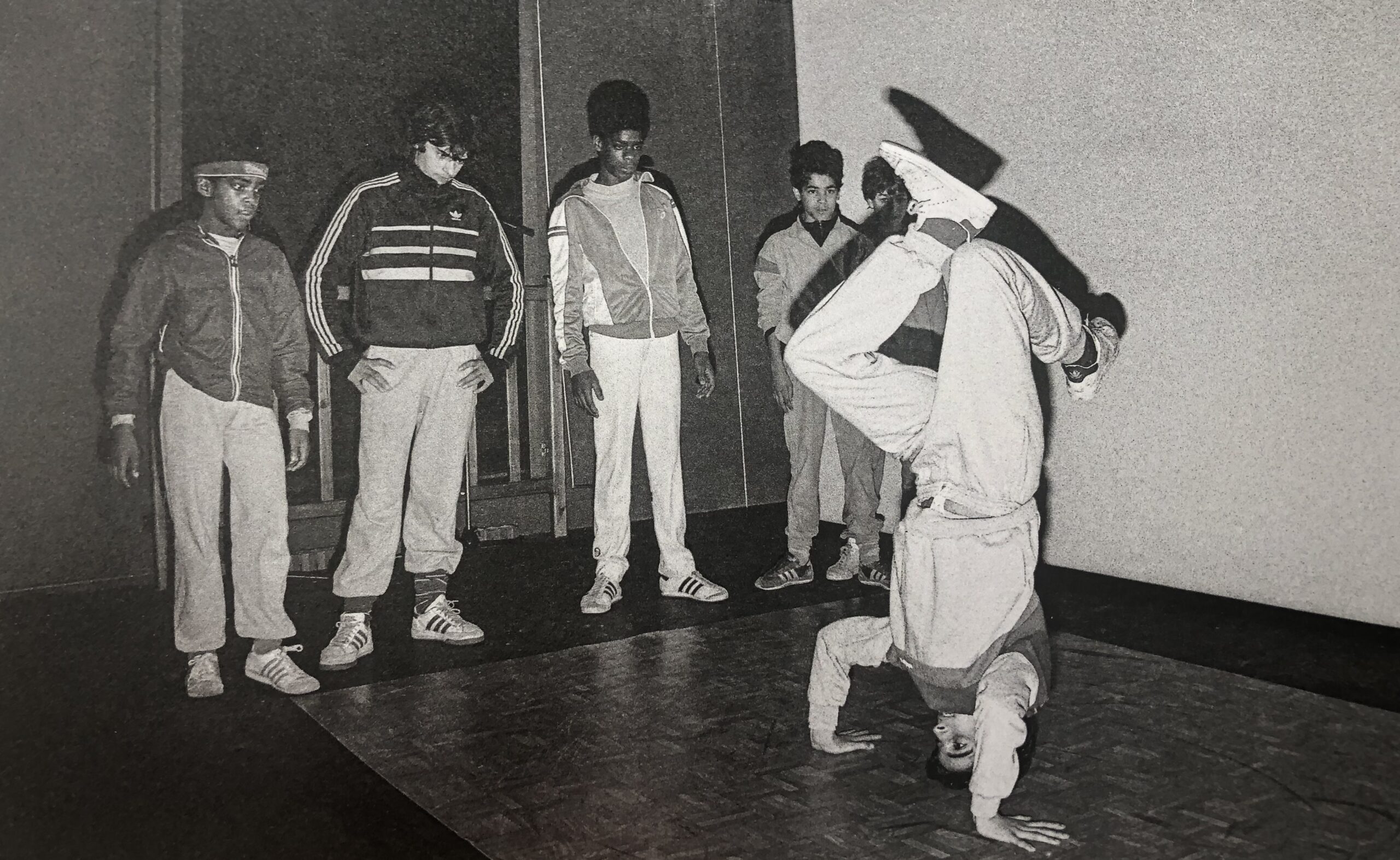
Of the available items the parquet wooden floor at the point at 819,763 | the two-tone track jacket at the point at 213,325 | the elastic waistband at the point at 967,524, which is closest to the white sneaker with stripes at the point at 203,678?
the parquet wooden floor at the point at 819,763

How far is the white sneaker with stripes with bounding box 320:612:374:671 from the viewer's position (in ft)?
9.91

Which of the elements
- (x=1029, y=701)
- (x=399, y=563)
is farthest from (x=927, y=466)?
(x=399, y=563)

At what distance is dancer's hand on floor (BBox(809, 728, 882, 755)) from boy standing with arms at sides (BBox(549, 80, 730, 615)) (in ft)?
4.12

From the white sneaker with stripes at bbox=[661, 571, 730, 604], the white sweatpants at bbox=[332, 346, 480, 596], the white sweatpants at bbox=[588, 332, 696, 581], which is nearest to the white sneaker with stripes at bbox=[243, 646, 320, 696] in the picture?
the white sweatpants at bbox=[332, 346, 480, 596]

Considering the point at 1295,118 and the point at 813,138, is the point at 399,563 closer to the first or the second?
the point at 813,138

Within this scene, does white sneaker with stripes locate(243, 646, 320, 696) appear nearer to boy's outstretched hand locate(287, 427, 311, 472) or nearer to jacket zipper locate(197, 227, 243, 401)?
boy's outstretched hand locate(287, 427, 311, 472)

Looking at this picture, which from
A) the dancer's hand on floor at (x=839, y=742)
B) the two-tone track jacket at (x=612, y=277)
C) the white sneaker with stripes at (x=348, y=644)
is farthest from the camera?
the two-tone track jacket at (x=612, y=277)

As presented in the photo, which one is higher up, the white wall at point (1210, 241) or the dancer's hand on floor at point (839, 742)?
the white wall at point (1210, 241)

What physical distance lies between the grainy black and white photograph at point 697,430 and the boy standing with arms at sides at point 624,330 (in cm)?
2

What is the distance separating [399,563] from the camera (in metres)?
3.55

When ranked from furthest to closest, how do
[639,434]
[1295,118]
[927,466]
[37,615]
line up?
[639,434] < [1295,118] < [37,615] < [927,466]

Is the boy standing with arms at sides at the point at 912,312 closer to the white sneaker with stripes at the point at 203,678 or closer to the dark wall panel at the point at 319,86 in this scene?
the dark wall panel at the point at 319,86

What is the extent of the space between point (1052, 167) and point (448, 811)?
9.61 ft

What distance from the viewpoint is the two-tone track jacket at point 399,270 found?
3.10 meters
